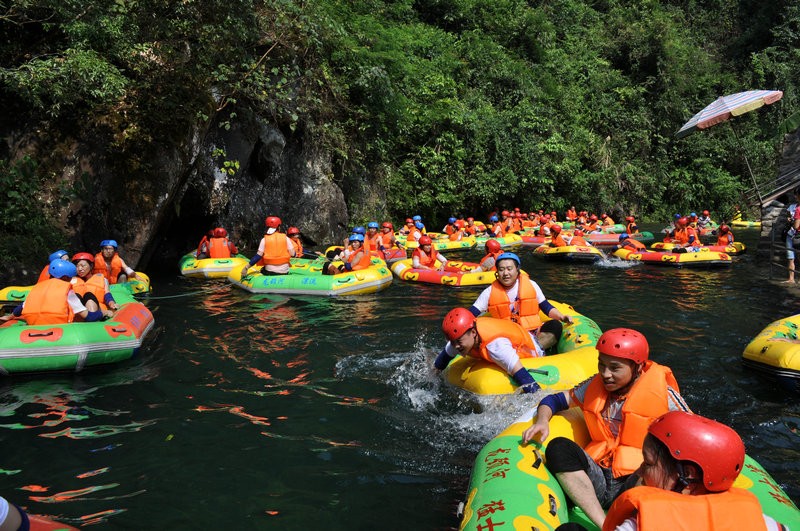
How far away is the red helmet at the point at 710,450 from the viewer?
2133mm

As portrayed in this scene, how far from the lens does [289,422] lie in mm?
4941

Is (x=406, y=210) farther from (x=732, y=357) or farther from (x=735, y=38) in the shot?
(x=735, y=38)

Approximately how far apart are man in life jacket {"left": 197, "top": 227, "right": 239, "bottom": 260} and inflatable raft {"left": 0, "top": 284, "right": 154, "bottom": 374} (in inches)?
243

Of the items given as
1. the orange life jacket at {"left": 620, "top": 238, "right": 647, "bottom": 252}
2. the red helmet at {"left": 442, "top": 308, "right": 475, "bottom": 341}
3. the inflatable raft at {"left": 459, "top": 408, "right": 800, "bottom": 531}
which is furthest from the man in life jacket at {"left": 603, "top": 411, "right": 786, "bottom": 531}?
the orange life jacket at {"left": 620, "top": 238, "right": 647, "bottom": 252}

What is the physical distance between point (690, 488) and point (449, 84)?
23.0m

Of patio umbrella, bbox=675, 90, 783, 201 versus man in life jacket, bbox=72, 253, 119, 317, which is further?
patio umbrella, bbox=675, 90, 783, 201

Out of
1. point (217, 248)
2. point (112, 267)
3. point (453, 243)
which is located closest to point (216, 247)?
point (217, 248)

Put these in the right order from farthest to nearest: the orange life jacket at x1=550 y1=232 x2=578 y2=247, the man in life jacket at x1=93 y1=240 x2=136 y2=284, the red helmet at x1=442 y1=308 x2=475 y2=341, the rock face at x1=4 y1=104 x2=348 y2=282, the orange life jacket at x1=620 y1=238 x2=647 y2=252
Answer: the orange life jacket at x1=550 y1=232 x2=578 y2=247 → the orange life jacket at x1=620 y1=238 x2=647 y2=252 → the rock face at x1=4 y1=104 x2=348 y2=282 → the man in life jacket at x1=93 y1=240 x2=136 y2=284 → the red helmet at x1=442 y1=308 x2=475 y2=341

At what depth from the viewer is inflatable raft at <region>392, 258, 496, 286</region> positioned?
37.6 feet

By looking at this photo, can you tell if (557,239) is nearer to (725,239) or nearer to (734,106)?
(725,239)

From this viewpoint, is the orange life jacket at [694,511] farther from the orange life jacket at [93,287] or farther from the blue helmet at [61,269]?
the orange life jacket at [93,287]

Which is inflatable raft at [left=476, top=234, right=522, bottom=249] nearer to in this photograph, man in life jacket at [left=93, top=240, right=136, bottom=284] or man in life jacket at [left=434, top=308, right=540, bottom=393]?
man in life jacket at [left=93, top=240, right=136, bottom=284]

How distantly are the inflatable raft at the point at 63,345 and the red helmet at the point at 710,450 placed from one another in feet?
19.4

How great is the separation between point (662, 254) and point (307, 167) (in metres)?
10.4
